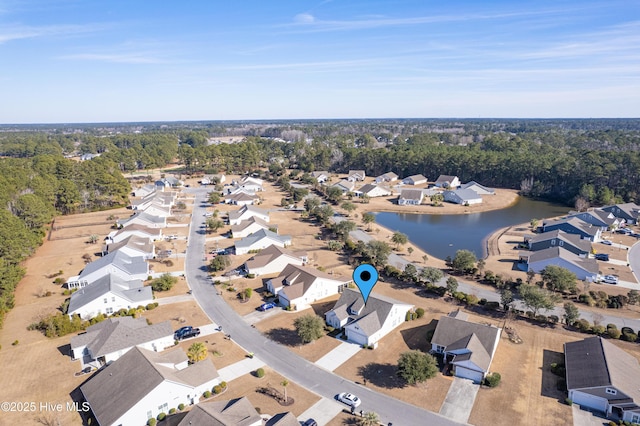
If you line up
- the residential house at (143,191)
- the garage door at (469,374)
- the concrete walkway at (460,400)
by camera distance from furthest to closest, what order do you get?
the residential house at (143,191) → the garage door at (469,374) → the concrete walkway at (460,400)

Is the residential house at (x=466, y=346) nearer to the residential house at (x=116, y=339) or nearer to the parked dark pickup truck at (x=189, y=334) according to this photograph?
the parked dark pickup truck at (x=189, y=334)

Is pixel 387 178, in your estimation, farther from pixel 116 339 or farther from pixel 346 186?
pixel 116 339

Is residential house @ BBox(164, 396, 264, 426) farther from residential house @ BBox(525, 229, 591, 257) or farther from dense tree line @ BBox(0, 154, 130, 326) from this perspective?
residential house @ BBox(525, 229, 591, 257)

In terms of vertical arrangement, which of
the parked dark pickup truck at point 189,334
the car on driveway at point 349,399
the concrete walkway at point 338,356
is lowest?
the concrete walkway at point 338,356

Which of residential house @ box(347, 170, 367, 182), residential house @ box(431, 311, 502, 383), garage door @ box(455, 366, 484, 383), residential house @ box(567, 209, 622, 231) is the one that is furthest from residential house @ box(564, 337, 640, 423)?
residential house @ box(347, 170, 367, 182)

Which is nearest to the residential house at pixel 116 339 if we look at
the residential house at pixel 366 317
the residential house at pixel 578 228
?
the residential house at pixel 366 317

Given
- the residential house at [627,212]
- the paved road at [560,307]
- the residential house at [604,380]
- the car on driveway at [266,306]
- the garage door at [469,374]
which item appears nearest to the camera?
the residential house at [604,380]
